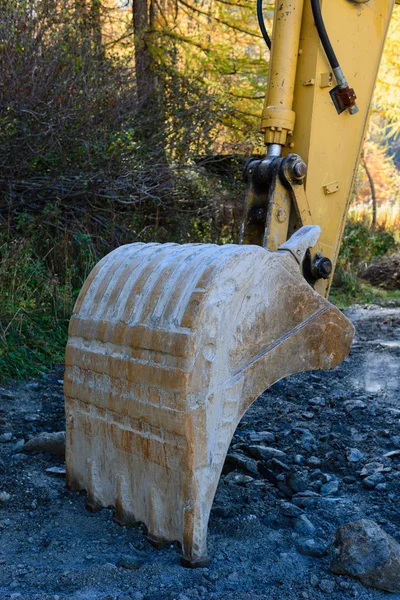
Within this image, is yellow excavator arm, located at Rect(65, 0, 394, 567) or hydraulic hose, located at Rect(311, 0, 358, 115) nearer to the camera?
yellow excavator arm, located at Rect(65, 0, 394, 567)

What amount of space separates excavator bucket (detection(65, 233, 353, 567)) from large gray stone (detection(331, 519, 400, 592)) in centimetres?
44

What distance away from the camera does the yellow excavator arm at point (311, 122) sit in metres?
3.08

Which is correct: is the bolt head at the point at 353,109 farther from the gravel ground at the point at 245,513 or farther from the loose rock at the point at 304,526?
the loose rock at the point at 304,526

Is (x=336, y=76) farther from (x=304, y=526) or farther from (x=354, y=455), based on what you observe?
(x=304, y=526)

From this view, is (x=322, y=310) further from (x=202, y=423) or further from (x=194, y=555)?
(x=194, y=555)

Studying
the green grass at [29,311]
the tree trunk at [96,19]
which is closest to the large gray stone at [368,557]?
the green grass at [29,311]

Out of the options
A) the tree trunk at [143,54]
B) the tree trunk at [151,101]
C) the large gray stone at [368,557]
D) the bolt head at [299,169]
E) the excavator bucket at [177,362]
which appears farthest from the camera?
the tree trunk at [143,54]

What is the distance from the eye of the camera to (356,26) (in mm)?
3252

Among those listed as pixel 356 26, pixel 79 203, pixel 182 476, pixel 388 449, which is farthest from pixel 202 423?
pixel 79 203

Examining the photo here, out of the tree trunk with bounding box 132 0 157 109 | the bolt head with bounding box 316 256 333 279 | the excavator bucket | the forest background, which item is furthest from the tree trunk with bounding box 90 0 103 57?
the excavator bucket

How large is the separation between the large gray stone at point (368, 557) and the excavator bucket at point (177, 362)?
1.46 ft

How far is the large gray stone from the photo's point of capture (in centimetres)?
204

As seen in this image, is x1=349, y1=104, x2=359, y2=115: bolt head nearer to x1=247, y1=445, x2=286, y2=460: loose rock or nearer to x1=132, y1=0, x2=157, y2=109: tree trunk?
x1=247, y1=445, x2=286, y2=460: loose rock

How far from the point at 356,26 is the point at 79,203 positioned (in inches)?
145
